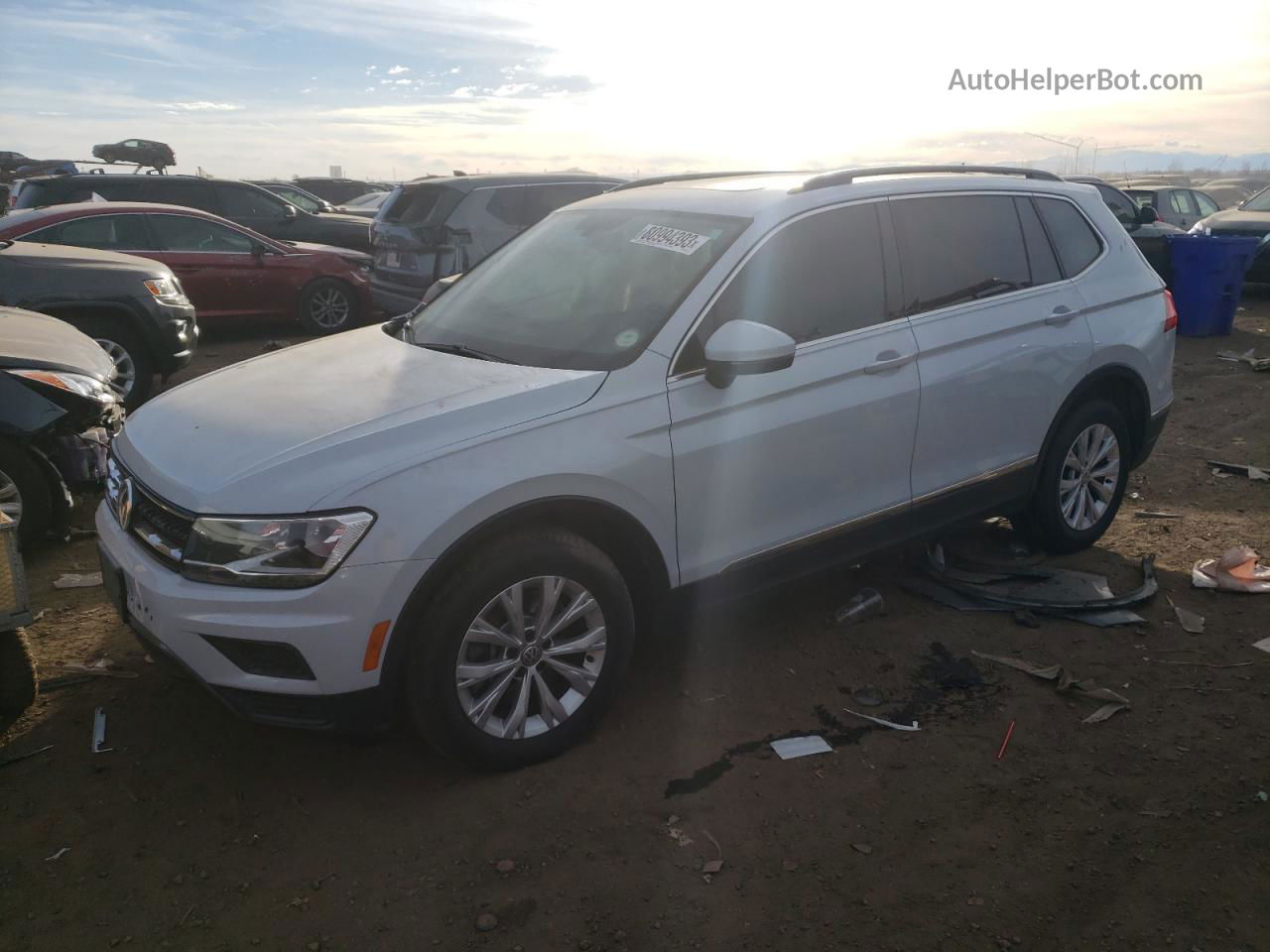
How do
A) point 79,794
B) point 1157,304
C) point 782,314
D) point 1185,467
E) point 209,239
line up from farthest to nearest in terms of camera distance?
point 209,239 → point 1185,467 → point 1157,304 → point 782,314 → point 79,794

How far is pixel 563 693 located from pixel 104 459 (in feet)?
11.0

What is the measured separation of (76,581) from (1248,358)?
10545 millimetres

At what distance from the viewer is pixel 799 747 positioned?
3592mm

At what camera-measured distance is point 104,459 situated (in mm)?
5461

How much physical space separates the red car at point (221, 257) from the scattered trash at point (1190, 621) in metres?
8.98

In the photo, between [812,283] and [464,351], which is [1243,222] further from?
[464,351]

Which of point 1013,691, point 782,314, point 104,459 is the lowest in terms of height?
point 1013,691

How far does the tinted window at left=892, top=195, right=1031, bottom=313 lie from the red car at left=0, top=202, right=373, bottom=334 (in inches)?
312

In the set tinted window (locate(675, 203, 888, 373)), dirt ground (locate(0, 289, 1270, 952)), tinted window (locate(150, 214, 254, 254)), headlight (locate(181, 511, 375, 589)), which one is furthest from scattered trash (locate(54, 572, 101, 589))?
tinted window (locate(150, 214, 254, 254))

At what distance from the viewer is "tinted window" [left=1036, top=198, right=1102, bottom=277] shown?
16.1 ft

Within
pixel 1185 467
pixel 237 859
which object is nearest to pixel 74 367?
pixel 237 859

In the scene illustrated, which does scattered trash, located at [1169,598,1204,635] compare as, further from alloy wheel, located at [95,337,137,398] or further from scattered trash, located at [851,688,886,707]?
alloy wheel, located at [95,337,137,398]

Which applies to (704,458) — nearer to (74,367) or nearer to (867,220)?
(867,220)

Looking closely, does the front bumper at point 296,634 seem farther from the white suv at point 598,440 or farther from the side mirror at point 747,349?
the side mirror at point 747,349
